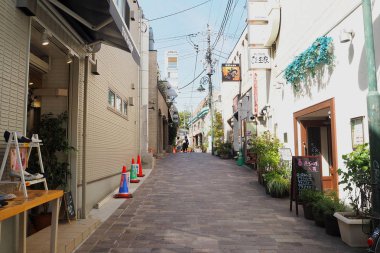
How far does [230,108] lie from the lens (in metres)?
27.5

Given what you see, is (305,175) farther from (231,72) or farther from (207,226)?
(231,72)

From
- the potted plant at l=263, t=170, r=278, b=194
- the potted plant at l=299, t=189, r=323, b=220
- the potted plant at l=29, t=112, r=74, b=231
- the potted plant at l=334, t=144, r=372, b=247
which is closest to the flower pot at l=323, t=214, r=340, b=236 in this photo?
the potted plant at l=334, t=144, r=372, b=247

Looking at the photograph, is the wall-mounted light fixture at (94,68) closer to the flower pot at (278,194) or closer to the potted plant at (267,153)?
the flower pot at (278,194)

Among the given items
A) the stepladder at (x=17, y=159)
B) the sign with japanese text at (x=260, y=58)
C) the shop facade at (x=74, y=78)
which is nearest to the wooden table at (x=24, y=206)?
the stepladder at (x=17, y=159)

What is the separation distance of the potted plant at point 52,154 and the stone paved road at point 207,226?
120cm

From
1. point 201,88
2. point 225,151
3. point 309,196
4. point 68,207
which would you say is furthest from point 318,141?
point 201,88

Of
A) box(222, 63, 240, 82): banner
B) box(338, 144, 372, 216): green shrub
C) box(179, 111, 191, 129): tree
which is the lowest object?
box(338, 144, 372, 216): green shrub

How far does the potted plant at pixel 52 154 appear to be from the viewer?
263 inches

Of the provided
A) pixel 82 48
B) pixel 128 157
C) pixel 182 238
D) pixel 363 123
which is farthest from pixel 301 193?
pixel 128 157

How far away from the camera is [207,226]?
6.93 meters

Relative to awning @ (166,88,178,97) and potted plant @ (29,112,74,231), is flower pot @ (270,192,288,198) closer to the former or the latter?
potted plant @ (29,112,74,231)

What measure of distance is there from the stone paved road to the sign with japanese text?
4710 mm

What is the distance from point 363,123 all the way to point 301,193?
2.07 meters

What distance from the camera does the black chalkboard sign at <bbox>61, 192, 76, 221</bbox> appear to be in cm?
675
